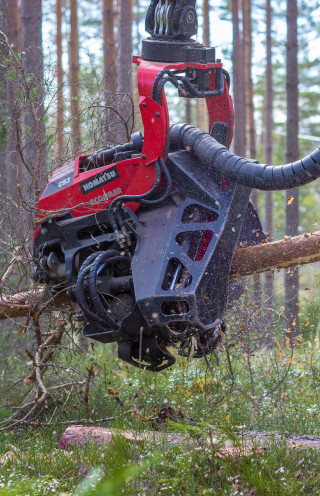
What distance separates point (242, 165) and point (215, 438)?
2.15 metres

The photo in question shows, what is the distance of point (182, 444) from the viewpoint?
14.5 feet

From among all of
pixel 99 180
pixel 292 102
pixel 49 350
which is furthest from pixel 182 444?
pixel 292 102

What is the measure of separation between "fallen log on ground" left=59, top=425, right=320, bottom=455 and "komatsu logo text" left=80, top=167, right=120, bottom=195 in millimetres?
2230

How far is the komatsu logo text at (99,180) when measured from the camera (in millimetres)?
5590

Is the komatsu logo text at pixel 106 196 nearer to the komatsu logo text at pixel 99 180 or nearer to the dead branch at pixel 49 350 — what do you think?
the komatsu logo text at pixel 99 180

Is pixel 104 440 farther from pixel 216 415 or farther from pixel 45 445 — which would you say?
pixel 216 415

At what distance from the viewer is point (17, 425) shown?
647cm

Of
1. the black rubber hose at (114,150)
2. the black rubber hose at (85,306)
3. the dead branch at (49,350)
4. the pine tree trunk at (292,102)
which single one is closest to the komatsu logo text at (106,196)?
the black rubber hose at (114,150)

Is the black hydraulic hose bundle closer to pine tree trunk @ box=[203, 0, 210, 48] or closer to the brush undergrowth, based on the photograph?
the brush undergrowth

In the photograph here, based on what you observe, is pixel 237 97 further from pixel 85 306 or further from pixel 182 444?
pixel 182 444

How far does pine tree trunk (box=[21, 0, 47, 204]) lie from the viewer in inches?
270

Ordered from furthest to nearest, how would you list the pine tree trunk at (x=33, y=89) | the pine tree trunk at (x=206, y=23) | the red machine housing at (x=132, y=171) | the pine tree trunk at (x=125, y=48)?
the pine tree trunk at (x=206, y=23) < the pine tree trunk at (x=125, y=48) < the pine tree trunk at (x=33, y=89) < the red machine housing at (x=132, y=171)

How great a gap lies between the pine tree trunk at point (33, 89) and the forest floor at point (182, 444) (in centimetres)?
245

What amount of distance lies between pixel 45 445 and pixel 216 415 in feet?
5.49
